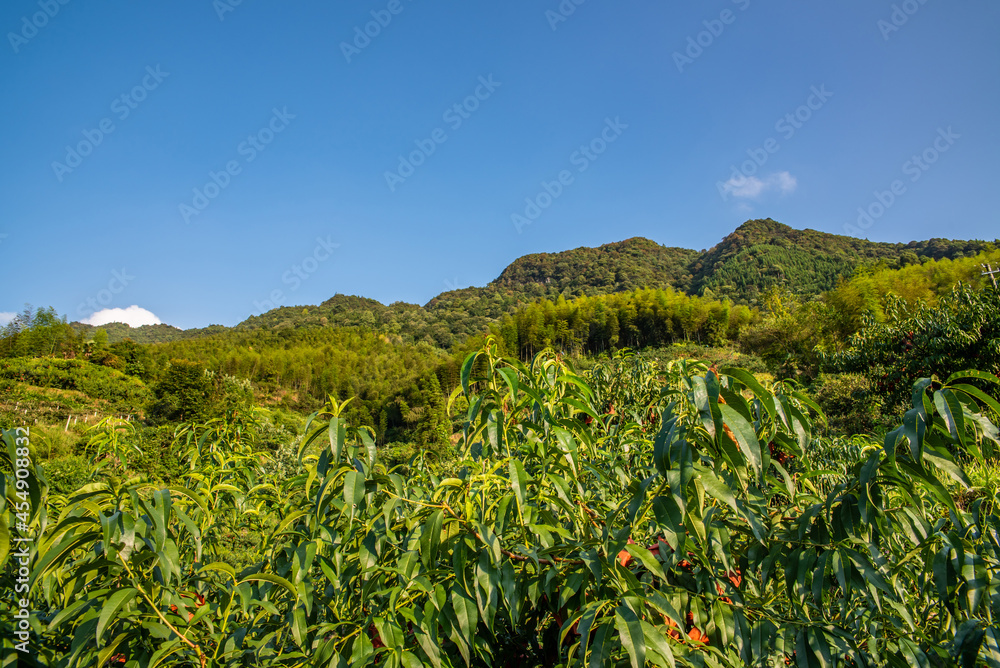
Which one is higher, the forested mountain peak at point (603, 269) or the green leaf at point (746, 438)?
the forested mountain peak at point (603, 269)

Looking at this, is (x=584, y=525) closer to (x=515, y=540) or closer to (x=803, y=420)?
(x=515, y=540)

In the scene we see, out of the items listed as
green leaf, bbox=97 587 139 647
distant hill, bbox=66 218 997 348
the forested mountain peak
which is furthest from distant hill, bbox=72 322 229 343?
green leaf, bbox=97 587 139 647

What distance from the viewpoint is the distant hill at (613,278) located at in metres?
64.5

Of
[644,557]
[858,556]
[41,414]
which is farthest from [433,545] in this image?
[41,414]

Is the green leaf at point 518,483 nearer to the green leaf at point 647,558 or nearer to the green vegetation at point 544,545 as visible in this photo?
the green vegetation at point 544,545

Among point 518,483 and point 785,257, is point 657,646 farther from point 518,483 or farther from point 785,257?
point 785,257

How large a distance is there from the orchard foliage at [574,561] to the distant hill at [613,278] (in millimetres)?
58283

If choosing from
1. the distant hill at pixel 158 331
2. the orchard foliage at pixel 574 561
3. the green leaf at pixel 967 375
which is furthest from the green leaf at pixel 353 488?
the distant hill at pixel 158 331

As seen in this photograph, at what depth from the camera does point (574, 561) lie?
886 mm

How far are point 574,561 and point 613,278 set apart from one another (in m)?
83.1

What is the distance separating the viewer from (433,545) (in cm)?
80

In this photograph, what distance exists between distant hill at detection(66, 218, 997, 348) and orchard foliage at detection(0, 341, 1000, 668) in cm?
5828

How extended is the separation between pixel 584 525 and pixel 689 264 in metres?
103

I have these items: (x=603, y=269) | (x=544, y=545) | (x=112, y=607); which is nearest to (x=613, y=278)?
(x=603, y=269)
